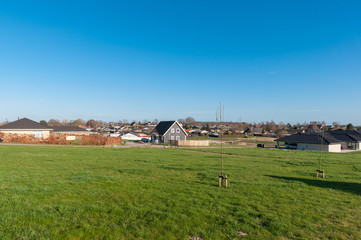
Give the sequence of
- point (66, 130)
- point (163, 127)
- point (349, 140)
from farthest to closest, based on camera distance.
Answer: point (66, 130), point (163, 127), point (349, 140)

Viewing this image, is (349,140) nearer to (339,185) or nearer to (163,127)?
(163,127)

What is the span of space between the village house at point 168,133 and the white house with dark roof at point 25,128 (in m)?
Result: 30.7

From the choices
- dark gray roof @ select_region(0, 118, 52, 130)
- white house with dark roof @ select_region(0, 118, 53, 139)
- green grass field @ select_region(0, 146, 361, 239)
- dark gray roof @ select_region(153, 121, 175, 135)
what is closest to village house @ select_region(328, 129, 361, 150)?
dark gray roof @ select_region(153, 121, 175, 135)

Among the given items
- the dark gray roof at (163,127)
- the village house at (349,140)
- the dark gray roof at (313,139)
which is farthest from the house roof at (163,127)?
the village house at (349,140)

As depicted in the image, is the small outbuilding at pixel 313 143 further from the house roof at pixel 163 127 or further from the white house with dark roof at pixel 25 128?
the white house with dark roof at pixel 25 128

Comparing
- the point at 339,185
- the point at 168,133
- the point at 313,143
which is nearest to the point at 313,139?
the point at 313,143

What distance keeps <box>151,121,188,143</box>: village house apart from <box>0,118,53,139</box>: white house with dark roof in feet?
101

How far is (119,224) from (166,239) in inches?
69.4

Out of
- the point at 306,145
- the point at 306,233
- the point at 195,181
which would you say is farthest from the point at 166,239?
the point at 306,145

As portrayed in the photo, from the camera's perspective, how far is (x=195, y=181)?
13758 mm

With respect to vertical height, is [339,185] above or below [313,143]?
above

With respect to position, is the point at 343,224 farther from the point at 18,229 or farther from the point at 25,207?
the point at 25,207

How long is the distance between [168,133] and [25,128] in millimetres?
37556

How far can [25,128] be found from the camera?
183ft
